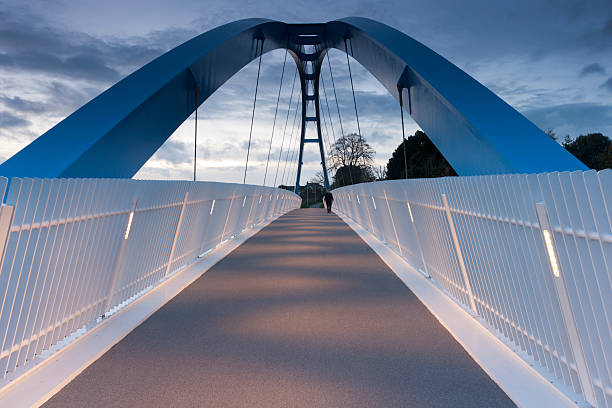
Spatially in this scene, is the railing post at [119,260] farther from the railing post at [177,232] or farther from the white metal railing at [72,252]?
the railing post at [177,232]

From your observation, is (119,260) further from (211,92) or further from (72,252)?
(211,92)

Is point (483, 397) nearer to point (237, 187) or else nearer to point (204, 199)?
point (204, 199)

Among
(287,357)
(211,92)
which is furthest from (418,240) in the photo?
(211,92)

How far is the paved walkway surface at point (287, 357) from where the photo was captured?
3.69m

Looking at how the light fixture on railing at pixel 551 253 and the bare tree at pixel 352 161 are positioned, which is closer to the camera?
the light fixture on railing at pixel 551 253

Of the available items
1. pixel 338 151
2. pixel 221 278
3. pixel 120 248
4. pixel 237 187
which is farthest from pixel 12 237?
pixel 338 151

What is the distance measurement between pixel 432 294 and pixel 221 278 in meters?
3.41

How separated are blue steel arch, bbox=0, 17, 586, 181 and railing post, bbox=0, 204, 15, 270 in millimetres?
11624

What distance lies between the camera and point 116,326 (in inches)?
223

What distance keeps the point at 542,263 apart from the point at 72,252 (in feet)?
13.1

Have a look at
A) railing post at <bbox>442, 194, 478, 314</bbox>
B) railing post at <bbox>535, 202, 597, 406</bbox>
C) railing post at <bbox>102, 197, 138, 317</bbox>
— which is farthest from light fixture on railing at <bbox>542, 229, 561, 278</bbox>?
railing post at <bbox>102, 197, 138, 317</bbox>

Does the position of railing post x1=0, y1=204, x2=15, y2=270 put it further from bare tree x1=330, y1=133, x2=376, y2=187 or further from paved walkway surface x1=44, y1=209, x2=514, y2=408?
bare tree x1=330, y1=133, x2=376, y2=187

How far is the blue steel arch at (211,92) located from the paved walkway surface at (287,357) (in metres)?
9.41

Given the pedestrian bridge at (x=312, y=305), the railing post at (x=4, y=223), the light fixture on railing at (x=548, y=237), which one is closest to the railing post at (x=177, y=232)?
the pedestrian bridge at (x=312, y=305)
